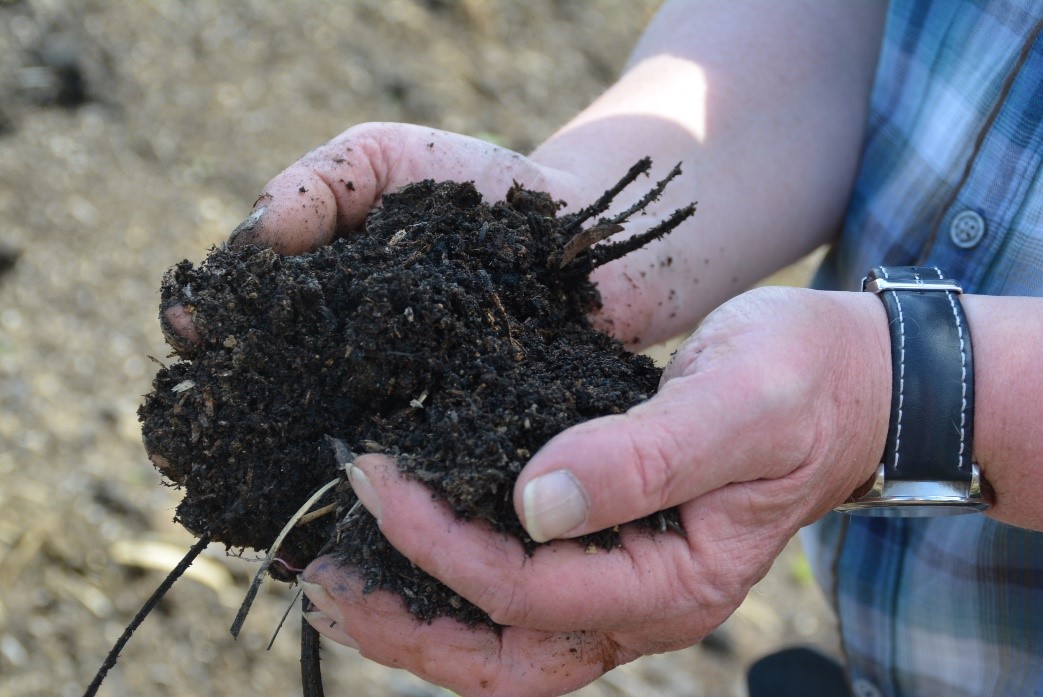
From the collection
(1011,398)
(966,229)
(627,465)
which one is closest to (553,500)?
(627,465)

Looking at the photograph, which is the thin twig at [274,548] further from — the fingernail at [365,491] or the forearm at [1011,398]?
the forearm at [1011,398]

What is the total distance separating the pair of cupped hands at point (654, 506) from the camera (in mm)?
1285

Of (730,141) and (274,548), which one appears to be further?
(730,141)

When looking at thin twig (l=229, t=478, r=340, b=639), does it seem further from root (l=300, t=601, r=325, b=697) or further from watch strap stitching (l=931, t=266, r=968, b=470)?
watch strap stitching (l=931, t=266, r=968, b=470)

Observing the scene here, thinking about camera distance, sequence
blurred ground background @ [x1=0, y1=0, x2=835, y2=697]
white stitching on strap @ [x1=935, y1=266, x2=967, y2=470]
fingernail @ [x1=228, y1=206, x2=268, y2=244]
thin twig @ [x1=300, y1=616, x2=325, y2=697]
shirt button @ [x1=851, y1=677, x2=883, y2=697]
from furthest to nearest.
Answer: blurred ground background @ [x1=0, y1=0, x2=835, y2=697] → shirt button @ [x1=851, y1=677, x2=883, y2=697] → fingernail @ [x1=228, y1=206, x2=268, y2=244] → thin twig @ [x1=300, y1=616, x2=325, y2=697] → white stitching on strap @ [x1=935, y1=266, x2=967, y2=470]

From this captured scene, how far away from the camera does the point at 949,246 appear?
179 cm

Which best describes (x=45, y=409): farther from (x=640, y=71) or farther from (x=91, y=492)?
(x=640, y=71)

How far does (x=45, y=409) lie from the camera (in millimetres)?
3275

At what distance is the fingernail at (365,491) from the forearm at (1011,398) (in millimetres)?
967

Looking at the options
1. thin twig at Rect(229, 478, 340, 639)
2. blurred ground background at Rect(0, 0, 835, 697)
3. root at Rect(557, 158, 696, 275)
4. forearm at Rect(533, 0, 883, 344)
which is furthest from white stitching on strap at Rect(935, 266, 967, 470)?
blurred ground background at Rect(0, 0, 835, 697)

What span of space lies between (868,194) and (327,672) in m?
2.36

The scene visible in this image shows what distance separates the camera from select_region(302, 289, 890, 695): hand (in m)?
1.28

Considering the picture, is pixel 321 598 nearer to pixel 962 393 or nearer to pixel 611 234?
pixel 611 234

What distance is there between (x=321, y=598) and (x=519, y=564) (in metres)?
0.33
